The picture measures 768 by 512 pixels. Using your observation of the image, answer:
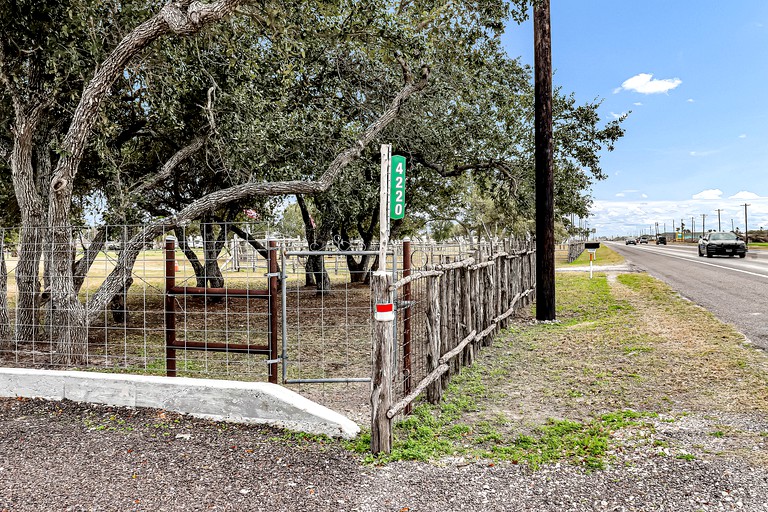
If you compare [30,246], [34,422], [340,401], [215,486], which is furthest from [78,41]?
[215,486]

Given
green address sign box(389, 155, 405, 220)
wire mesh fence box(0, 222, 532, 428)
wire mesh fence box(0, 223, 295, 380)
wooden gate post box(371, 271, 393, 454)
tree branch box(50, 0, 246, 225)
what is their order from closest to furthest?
wooden gate post box(371, 271, 393, 454) → green address sign box(389, 155, 405, 220) → wire mesh fence box(0, 222, 532, 428) → tree branch box(50, 0, 246, 225) → wire mesh fence box(0, 223, 295, 380)

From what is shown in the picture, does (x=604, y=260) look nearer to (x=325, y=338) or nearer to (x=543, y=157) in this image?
(x=543, y=157)

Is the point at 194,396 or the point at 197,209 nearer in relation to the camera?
the point at 194,396

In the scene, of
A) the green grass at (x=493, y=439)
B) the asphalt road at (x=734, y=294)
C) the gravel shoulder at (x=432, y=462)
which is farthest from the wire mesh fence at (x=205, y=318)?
the asphalt road at (x=734, y=294)

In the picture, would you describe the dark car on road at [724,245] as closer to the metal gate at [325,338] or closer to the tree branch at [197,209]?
the metal gate at [325,338]

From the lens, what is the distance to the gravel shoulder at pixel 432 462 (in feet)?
11.4

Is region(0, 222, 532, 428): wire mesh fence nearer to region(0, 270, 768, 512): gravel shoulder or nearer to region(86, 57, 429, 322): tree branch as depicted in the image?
region(86, 57, 429, 322): tree branch

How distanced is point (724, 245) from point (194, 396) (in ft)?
110

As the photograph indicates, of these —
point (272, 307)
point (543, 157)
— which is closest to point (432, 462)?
point (272, 307)

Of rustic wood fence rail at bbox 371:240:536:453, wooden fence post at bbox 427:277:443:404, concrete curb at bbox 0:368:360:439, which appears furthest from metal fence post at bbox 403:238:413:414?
concrete curb at bbox 0:368:360:439

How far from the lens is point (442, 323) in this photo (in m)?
5.84

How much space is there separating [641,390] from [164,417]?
5.07 m

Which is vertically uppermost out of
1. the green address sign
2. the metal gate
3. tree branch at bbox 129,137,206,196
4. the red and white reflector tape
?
tree branch at bbox 129,137,206,196

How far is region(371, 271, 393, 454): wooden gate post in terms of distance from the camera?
422 centimetres
